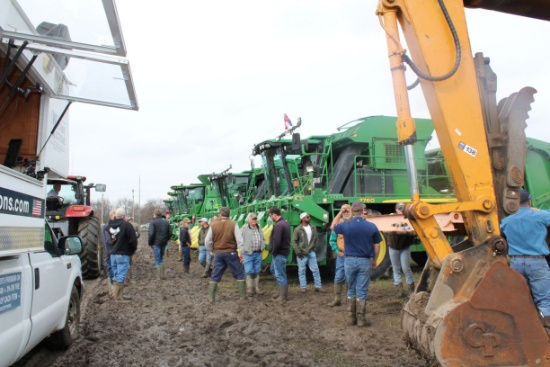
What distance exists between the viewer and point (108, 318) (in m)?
7.48

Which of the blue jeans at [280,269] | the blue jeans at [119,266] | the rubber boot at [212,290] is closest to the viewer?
the rubber boot at [212,290]

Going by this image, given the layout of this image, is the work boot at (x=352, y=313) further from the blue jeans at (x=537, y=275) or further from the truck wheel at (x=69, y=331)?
the truck wheel at (x=69, y=331)

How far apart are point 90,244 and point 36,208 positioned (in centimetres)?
760

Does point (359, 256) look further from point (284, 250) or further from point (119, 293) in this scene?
point (119, 293)

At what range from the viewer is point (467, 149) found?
3842mm

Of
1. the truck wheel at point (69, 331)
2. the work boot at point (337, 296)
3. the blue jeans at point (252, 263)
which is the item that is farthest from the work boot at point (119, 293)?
the work boot at point (337, 296)

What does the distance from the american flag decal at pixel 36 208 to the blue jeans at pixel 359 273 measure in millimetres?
4189

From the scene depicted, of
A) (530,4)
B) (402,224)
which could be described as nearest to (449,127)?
(530,4)

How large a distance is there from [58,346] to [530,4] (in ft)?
19.8

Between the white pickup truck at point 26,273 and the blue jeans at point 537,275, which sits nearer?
the white pickup truck at point 26,273

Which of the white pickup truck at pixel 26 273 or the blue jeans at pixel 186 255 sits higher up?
the white pickup truck at pixel 26 273

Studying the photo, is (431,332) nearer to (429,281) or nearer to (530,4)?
(429,281)

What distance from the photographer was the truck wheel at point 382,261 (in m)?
10.5

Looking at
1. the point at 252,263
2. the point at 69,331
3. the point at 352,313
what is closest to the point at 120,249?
the point at 252,263
